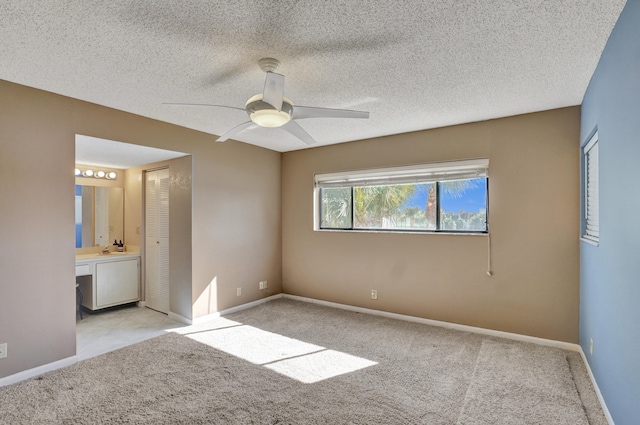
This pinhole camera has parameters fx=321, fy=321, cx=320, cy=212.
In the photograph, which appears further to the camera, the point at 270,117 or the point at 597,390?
the point at 597,390

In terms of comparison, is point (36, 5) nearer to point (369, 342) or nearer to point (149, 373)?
point (149, 373)

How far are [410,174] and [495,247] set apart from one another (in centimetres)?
131

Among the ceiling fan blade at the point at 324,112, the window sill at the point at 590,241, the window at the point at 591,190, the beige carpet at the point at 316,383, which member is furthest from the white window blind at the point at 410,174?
the ceiling fan blade at the point at 324,112

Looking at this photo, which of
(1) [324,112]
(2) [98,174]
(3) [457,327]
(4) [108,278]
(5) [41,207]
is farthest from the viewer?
(2) [98,174]

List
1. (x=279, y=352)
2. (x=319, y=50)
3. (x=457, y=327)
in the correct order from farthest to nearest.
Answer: (x=457, y=327)
(x=279, y=352)
(x=319, y=50)

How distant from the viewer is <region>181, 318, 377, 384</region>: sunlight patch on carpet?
2.77 m

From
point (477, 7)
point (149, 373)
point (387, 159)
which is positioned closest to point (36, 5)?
point (477, 7)

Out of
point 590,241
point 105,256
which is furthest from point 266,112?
point 105,256

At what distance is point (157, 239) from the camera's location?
4551 mm

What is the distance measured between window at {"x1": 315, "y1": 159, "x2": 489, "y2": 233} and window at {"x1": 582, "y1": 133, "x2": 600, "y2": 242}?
89 cm

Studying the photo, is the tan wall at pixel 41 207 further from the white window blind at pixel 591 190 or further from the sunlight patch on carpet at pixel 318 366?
the white window blind at pixel 591 190

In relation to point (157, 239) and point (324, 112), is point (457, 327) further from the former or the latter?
point (157, 239)

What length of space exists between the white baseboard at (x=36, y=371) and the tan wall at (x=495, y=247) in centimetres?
308

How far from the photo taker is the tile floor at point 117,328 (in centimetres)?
329
